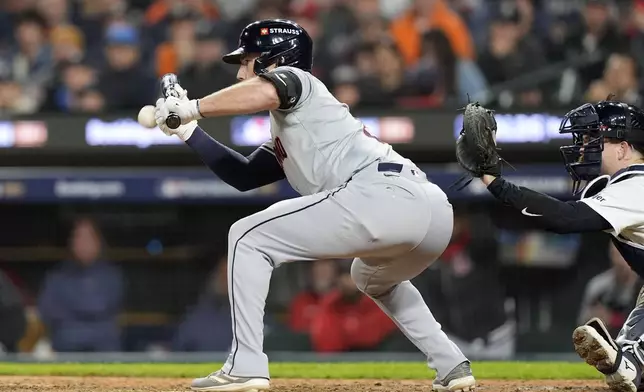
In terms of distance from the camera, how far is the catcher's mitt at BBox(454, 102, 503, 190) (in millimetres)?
4207

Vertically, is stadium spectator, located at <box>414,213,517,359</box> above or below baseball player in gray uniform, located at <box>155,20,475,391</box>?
below

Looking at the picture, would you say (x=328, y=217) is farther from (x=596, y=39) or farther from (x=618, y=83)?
(x=596, y=39)

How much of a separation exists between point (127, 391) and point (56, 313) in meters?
4.44

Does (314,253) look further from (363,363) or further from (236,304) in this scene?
(363,363)

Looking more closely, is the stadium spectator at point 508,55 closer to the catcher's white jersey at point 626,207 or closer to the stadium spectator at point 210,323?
the stadium spectator at point 210,323

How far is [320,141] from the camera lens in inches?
172

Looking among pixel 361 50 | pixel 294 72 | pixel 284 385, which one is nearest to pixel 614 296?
pixel 361 50

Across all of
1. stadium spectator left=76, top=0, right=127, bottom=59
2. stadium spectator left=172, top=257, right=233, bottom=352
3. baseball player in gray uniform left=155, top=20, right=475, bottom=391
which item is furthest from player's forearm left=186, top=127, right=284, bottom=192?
stadium spectator left=76, top=0, right=127, bottom=59

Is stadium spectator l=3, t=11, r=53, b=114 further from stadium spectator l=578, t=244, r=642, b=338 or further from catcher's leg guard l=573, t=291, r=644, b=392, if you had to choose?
catcher's leg guard l=573, t=291, r=644, b=392

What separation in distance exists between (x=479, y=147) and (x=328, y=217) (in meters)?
0.64

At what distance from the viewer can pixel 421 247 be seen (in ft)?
14.3

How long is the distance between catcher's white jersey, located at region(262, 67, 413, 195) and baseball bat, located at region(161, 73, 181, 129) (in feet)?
1.36

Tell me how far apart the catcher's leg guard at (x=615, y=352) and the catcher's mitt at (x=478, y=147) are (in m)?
0.80

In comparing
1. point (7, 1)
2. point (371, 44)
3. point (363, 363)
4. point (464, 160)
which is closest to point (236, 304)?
point (464, 160)
